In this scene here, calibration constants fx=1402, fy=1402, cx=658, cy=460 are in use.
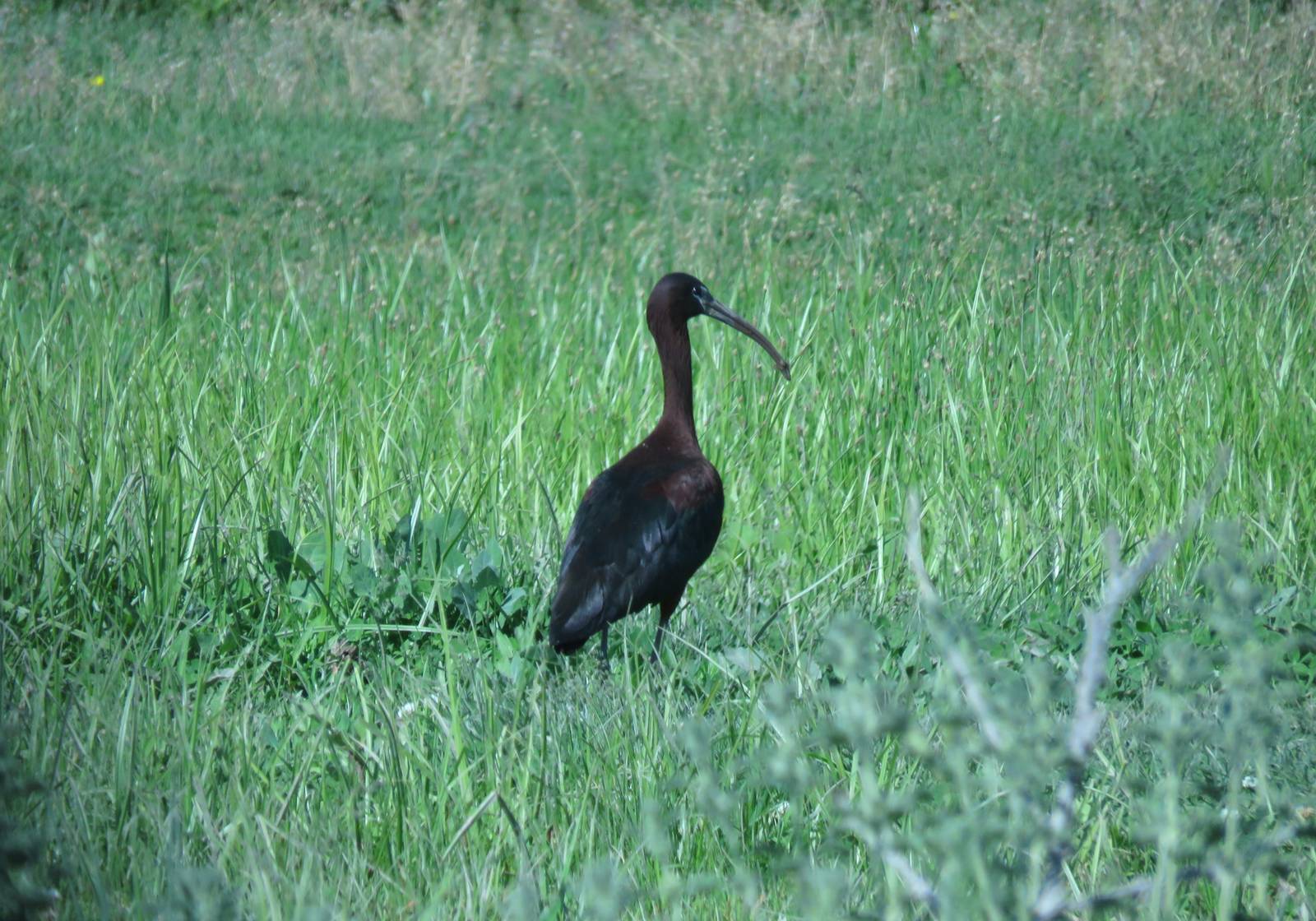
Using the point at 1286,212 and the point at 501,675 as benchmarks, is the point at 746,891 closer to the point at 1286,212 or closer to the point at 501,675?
the point at 501,675

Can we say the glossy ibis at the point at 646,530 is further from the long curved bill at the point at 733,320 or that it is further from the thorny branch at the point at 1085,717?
the thorny branch at the point at 1085,717

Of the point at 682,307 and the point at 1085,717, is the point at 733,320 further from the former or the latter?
the point at 1085,717

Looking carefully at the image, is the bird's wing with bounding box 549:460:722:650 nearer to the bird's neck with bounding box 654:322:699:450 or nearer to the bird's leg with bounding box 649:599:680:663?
the bird's leg with bounding box 649:599:680:663

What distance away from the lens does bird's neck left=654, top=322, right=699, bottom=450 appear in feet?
11.8

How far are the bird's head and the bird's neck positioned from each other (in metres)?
0.03

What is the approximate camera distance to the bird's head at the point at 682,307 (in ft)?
12.2

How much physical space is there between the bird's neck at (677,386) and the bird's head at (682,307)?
30 millimetres

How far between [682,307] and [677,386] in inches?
9.8

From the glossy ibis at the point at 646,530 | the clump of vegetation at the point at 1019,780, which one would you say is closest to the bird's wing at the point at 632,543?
the glossy ibis at the point at 646,530

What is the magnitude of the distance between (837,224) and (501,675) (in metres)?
5.00

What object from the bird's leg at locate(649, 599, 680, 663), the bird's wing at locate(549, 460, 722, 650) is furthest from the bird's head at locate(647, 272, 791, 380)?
the bird's leg at locate(649, 599, 680, 663)

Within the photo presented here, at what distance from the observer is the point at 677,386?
3.63 m

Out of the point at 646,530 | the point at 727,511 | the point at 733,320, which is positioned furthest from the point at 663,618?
the point at 733,320

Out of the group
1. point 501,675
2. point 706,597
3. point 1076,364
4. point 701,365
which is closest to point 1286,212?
point 1076,364
